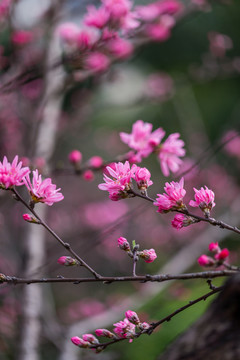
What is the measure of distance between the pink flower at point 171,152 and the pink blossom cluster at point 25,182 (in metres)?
0.42

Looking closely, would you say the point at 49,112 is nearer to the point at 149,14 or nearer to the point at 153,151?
the point at 149,14

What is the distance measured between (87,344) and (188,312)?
138 cm

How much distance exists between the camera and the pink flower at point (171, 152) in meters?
1.31

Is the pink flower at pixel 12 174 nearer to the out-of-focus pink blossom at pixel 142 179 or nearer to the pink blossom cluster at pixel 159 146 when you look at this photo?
the out-of-focus pink blossom at pixel 142 179

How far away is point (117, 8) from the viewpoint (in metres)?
1.67

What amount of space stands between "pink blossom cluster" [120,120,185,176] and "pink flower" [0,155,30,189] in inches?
17.3

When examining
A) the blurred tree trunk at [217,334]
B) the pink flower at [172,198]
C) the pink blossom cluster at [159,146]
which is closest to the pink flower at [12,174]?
the pink flower at [172,198]

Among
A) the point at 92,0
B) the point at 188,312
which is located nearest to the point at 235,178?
the point at 188,312

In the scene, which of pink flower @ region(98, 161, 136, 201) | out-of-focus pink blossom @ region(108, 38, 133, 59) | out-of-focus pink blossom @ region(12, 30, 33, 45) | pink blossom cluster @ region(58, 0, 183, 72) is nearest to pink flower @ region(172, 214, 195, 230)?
pink flower @ region(98, 161, 136, 201)

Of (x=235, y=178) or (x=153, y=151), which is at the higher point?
(x=153, y=151)

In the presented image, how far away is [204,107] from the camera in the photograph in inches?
296

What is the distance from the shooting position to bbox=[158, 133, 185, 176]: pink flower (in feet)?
4.30

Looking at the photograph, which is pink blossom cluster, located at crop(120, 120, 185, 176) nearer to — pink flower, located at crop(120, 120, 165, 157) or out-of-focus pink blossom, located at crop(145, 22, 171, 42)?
pink flower, located at crop(120, 120, 165, 157)

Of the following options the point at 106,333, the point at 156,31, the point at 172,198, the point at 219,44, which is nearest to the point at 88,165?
the point at 172,198
